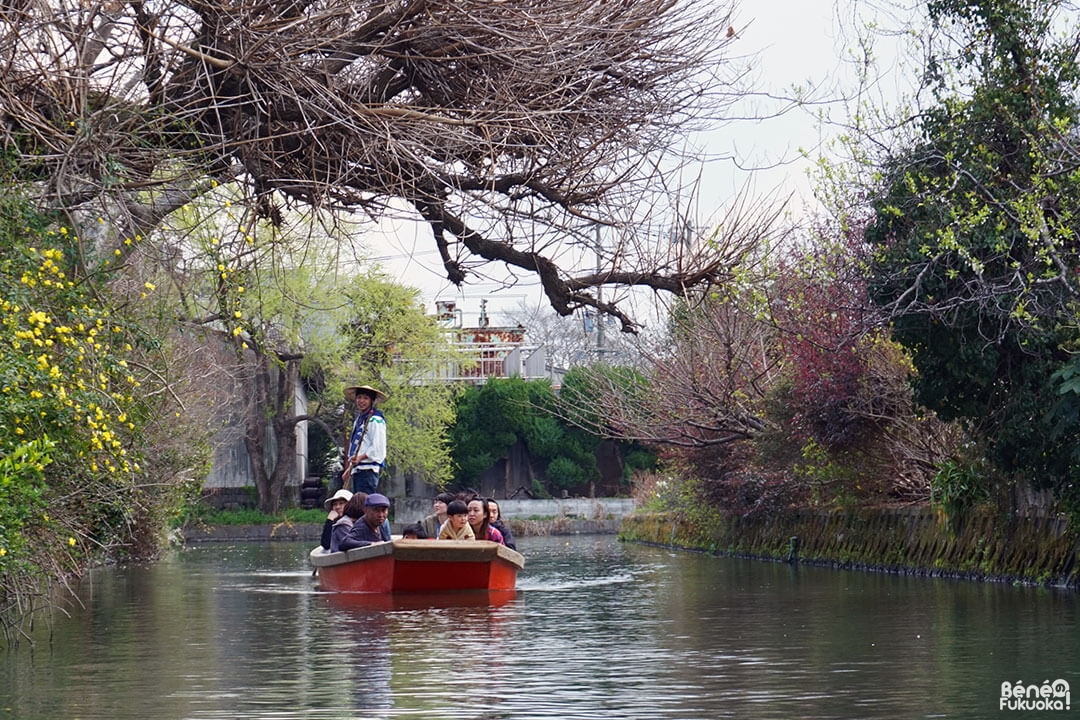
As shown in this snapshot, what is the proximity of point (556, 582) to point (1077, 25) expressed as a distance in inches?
435

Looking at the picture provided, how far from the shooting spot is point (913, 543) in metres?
25.8

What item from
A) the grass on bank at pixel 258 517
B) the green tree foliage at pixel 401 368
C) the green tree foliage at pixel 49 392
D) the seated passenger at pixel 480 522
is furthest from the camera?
the green tree foliage at pixel 401 368

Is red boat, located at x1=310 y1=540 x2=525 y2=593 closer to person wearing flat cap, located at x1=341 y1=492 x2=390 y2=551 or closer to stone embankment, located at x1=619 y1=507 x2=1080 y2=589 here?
person wearing flat cap, located at x1=341 y1=492 x2=390 y2=551

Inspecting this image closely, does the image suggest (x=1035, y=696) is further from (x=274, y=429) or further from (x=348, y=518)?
(x=274, y=429)

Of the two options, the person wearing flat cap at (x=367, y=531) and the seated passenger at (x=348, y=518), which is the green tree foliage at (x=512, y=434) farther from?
the person wearing flat cap at (x=367, y=531)

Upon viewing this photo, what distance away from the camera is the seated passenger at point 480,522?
867 inches

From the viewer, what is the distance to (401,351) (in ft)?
175

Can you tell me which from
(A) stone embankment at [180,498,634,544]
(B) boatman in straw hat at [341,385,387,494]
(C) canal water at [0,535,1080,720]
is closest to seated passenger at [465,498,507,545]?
(C) canal water at [0,535,1080,720]

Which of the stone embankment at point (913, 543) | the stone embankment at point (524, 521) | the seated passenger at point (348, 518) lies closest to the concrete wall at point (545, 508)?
the stone embankment at point (524, 521)

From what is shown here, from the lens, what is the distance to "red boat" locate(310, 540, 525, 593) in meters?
19.9

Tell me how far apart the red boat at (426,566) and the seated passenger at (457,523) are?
871 millimetres

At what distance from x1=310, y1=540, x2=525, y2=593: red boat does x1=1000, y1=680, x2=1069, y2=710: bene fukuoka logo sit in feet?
32.2

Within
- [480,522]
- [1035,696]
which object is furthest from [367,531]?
[1035,696]

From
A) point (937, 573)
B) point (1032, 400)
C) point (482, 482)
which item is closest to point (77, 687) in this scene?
point (1032, 400)
